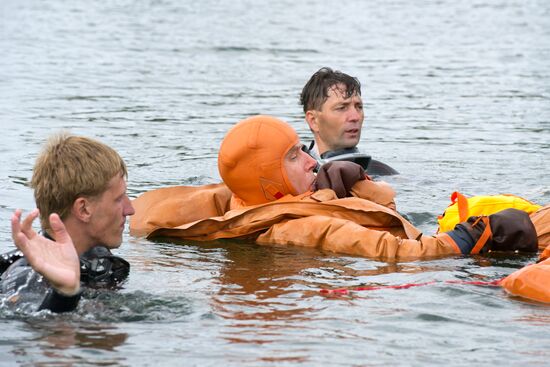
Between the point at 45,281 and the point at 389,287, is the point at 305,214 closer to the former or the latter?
the point at 389,287

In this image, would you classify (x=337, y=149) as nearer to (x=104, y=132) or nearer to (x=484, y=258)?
→ (x=484, y=258)

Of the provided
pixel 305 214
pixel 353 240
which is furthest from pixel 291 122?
pixel 353 240

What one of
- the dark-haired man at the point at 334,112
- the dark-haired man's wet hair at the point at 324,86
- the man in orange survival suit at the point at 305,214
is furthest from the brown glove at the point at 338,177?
the dark-haired man's wet hair at the point at 324,86

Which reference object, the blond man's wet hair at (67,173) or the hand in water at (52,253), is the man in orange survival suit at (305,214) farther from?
the hand in water at (52,253)

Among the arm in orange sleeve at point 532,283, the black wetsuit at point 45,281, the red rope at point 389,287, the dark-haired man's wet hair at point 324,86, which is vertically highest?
the dark-haired man's wet hair at point 324,86

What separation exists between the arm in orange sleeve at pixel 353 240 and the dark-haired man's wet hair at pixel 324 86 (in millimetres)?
2270

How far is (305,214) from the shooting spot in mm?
8953

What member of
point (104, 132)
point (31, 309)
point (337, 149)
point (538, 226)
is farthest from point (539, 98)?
point (31, 309)

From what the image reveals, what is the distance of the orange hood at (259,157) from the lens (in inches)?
356

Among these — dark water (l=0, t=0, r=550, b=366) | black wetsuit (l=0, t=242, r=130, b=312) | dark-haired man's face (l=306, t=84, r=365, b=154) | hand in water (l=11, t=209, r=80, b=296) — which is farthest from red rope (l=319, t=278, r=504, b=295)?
dark-haired man's face (l=306, t=84, r=365, b=154)

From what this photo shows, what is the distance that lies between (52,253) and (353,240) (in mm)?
2952

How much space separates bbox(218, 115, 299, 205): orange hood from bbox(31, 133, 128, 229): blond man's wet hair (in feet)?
7.01

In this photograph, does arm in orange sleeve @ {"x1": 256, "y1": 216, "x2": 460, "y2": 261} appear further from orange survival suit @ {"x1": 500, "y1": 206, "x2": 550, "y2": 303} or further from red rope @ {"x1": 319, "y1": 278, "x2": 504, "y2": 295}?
orange survival suit @ {"x1": 500, "y1": 206, "x2": 550, "y2": 303}

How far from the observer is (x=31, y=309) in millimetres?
6859
